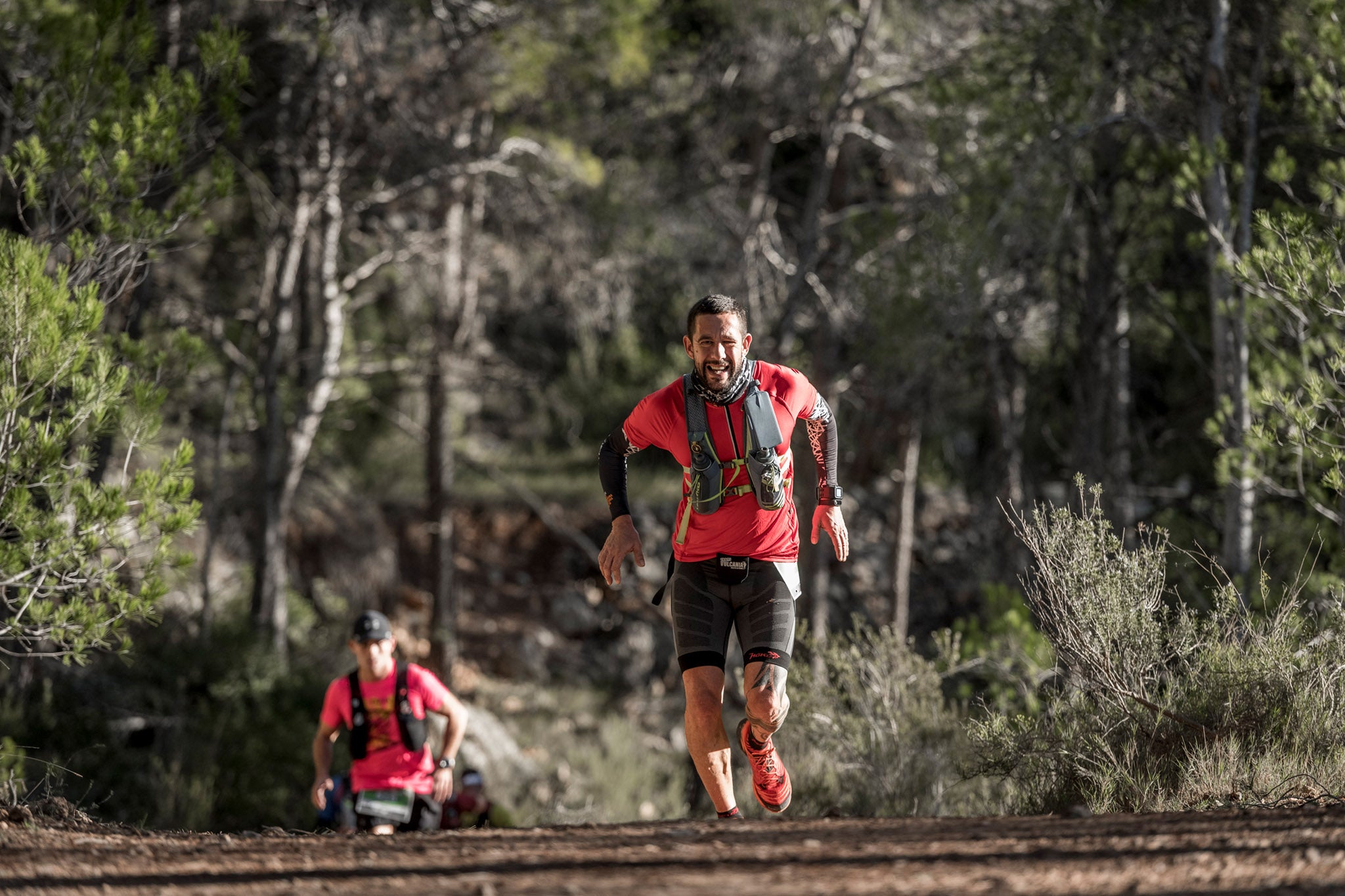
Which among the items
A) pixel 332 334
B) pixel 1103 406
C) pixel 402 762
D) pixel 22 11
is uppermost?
pixel 22 11

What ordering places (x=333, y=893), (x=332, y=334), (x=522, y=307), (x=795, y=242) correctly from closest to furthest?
1. (x=333, y=893)
2. (x=332, y=334)
3. (x=522, y=307)
4. (x=795, y=242)

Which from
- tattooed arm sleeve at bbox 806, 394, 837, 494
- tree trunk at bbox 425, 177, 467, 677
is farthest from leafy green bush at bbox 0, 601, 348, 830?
tattooed arm sleeve at bbox 806, 394, 837, 494

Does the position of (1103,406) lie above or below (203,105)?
below

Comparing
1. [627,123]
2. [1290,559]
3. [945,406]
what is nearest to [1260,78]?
[1290,559]

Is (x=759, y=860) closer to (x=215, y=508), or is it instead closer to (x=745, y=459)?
(x=745, y=459)

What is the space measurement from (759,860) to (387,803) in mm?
2964

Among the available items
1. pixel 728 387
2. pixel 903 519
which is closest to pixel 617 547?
pixel 728 387

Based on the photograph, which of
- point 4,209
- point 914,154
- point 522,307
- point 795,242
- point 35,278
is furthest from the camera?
point 795,242

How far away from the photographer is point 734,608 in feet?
16.2

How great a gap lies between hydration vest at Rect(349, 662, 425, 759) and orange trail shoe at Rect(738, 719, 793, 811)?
1784 millimetres

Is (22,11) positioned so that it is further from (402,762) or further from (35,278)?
(402,762)

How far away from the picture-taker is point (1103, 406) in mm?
13125

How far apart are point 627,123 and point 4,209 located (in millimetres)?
7450

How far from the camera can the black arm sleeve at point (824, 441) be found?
5.11m
